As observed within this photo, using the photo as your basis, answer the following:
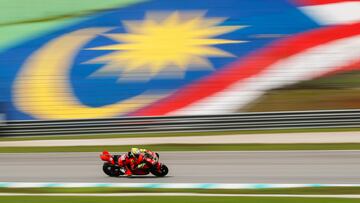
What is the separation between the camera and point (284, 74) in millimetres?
22234

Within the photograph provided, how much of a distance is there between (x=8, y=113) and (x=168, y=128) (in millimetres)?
5228

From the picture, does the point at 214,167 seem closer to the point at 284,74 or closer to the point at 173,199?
the point at 173,199

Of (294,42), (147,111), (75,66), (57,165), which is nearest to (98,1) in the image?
(75,66)

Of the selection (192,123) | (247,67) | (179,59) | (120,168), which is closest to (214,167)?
(120,168)

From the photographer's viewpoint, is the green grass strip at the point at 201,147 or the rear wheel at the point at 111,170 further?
the green grass strip at the point at 201,147

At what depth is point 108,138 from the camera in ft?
66.1

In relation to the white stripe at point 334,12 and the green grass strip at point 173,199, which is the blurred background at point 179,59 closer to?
the white stripe at point 334,12

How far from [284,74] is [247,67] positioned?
1.19 metres

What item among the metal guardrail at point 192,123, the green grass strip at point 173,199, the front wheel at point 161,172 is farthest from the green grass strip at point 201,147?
the green grass strip at point 173,199

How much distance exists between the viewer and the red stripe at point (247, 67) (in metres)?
22.1

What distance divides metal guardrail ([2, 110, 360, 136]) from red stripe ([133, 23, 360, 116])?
2.55 feet

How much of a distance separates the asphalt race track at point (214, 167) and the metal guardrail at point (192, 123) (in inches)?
198

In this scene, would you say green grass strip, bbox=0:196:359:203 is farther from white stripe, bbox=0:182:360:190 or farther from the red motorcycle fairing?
the red motorcycle fairing

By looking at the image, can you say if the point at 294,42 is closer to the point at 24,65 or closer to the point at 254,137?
the point at 254,137
